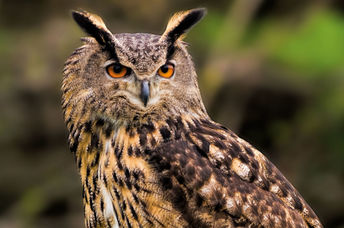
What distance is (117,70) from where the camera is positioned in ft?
9.54

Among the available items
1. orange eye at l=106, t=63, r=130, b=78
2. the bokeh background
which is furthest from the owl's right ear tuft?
the bokeh background

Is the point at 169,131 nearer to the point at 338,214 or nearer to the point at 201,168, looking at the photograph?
the point at 201,168

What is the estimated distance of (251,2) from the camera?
551 cm

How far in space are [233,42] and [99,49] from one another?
10.1 feet

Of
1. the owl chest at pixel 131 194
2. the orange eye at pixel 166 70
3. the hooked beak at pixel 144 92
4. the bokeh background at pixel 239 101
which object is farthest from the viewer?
the bokeh background at pixel 239 101

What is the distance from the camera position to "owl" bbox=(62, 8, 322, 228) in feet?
8.90

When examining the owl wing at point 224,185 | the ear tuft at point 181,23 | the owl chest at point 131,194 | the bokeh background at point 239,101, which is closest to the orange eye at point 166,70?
the ear tuft at point 181,23

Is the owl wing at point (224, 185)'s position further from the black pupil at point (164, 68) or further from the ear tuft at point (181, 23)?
the ear tuft at point (181, 23)

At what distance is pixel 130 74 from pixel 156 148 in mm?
334

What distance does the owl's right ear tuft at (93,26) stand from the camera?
2.93 meters

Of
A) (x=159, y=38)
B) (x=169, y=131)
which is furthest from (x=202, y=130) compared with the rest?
(x=159, y=38)

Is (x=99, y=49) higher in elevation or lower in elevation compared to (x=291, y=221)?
higher

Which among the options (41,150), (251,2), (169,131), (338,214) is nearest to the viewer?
(169,131)

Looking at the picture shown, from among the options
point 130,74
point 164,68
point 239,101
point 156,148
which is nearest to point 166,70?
point 164,68
